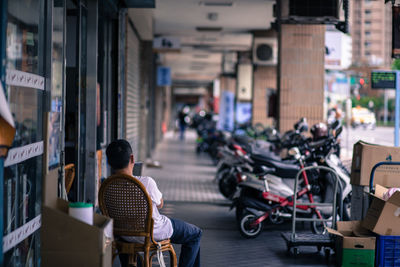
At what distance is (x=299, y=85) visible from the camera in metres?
12.1

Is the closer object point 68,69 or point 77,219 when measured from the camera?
point 77,219

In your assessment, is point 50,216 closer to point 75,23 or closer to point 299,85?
point 75,23

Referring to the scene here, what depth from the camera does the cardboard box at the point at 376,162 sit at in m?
5.70

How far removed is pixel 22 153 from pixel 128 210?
0.82 m

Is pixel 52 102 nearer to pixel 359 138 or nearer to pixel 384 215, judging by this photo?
pixel 384 215

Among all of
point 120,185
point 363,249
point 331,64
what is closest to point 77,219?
point 120,185

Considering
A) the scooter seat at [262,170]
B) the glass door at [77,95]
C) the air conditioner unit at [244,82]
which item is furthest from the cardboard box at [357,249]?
the air conditioner unit at [244,82]

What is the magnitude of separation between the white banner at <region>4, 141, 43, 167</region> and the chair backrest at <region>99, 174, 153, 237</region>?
1.92 ft

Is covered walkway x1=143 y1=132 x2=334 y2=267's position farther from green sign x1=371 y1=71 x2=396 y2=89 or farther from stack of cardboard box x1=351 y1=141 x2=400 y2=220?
green sign x1=371 y1=71 x2=396 y2=89

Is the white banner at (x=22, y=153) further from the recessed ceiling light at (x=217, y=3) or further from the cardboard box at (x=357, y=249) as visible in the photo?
the recessed ceiling light at (x=217, y=3)

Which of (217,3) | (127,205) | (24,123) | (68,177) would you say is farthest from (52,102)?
(217,3)

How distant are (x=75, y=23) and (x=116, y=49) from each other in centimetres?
203

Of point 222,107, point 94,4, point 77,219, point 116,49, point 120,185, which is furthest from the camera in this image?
point 222,107

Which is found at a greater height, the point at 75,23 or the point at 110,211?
the point at 75,23
